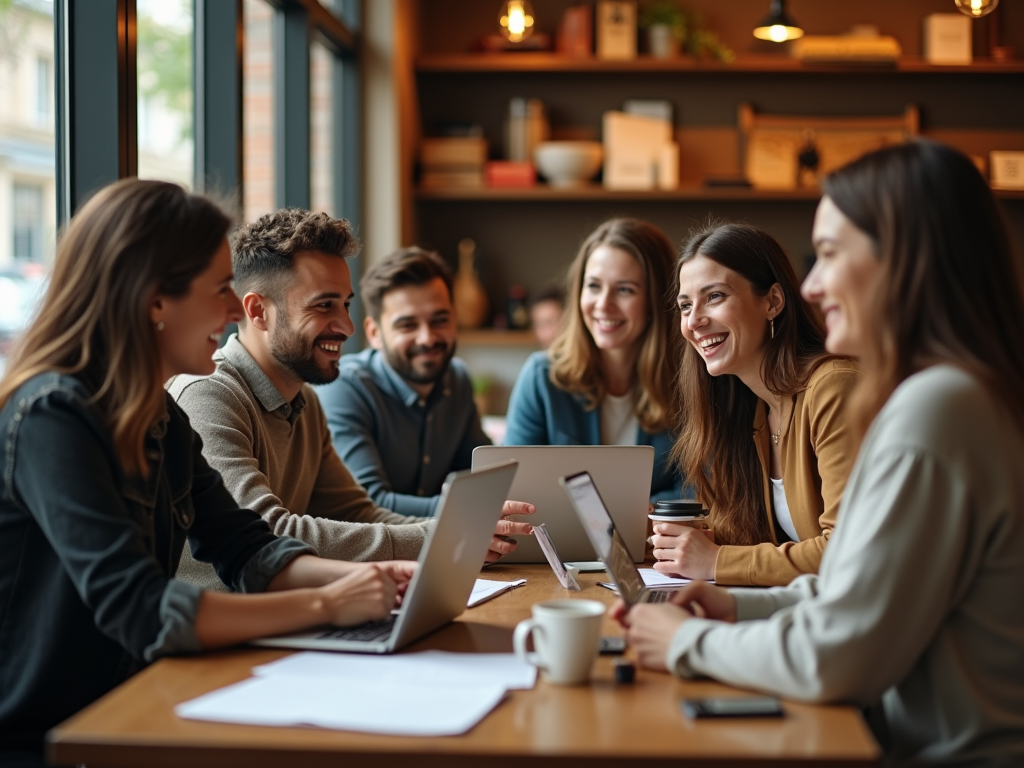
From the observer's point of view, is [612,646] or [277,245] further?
[277,245]

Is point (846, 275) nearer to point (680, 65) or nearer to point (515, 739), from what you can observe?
point (515, 739)

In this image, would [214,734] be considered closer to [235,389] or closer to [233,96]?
[235,389]

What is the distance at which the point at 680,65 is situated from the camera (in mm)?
4969

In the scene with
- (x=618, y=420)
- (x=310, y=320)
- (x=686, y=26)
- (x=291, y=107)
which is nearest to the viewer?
(x=310, y=320)

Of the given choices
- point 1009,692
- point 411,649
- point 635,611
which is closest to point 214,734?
point 411,649

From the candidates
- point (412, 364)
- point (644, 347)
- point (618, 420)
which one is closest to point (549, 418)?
point (618, 420)

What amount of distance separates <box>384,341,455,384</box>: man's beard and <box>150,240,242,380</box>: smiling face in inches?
60.2

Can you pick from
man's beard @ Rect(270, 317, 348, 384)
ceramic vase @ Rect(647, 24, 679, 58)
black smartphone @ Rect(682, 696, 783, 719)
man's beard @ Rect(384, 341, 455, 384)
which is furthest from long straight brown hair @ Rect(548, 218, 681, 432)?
ceramic vase @ Rect(647, 24, 679, 58)

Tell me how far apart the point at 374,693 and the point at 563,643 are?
0.23m

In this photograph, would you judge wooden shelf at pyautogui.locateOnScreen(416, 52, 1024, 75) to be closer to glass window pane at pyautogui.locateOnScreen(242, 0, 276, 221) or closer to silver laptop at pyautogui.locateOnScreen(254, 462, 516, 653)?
glass window pane at pyautogui.locateOnScreen(242, 0, 276, 221)

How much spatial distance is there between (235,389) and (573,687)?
1.11m

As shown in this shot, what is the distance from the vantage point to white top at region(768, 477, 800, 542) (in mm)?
2193

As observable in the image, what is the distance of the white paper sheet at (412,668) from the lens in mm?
1323

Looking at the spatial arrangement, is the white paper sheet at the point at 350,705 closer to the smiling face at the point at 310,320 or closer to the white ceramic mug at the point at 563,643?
the white ceramic mug at the point at 563,643
